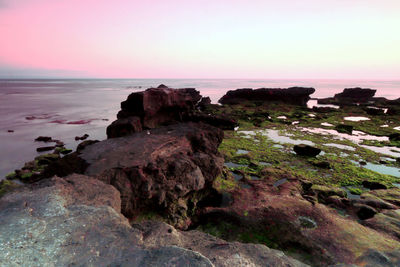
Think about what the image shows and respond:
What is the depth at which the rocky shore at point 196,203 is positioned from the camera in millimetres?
3322

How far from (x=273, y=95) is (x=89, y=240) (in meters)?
45.4

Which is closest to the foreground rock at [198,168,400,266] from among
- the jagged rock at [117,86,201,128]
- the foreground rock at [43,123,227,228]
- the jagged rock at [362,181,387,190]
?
the foreground rock at [43,123,227,228]

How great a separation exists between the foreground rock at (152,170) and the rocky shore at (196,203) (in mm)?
36

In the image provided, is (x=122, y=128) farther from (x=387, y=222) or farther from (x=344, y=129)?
(x=344, y=129)

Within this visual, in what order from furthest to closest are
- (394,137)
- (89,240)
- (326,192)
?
(394,137) < (326,192) < (89,240)

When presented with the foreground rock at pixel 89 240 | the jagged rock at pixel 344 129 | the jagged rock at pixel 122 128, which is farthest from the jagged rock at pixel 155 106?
the jagged rock at pixel 344 129

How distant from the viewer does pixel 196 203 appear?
27.1 ft

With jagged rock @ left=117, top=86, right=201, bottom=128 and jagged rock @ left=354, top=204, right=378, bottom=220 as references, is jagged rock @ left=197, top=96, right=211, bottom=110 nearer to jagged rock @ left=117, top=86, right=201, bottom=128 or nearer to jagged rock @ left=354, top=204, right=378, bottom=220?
jagged rock @ left=117, top=86, right=201, bottom=128

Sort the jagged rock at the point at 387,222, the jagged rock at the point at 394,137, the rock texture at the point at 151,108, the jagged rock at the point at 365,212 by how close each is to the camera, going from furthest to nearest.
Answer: the jagged rock at the point at 394,137 → the rock texture at the point at 151,108 → the jagged rock at the point at 365,212 → the jagged rock at the point at 387,222

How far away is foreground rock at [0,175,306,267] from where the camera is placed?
300 cm

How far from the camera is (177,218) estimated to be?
7.13 metres

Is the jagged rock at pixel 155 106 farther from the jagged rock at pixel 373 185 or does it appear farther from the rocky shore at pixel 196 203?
the jagged rock at pixel 373 185

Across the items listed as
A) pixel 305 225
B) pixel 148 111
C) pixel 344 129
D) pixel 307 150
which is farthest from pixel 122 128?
pixel 344 129

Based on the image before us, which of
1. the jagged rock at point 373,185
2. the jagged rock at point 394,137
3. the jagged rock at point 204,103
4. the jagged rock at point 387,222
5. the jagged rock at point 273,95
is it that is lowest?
the jagged rock at point 373,185
